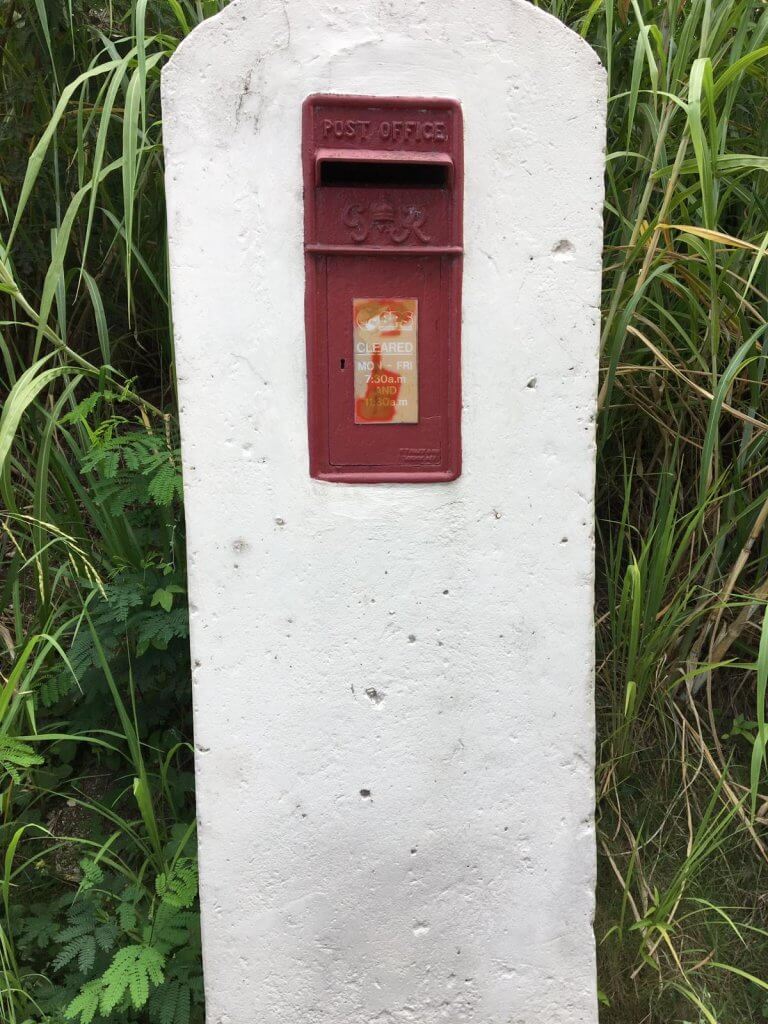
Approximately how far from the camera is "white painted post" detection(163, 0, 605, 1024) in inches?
56.3

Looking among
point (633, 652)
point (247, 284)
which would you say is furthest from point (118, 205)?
point (633, 652)

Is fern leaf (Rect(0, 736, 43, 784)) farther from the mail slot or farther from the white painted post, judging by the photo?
the mail slot

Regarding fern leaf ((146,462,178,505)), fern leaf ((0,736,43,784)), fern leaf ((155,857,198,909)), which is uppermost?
fern leaf ((146,462,178,505))

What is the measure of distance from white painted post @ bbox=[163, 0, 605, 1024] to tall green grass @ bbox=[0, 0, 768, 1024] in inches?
8.8

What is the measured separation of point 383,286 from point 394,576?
0.52 meters

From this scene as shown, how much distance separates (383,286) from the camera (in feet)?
4.80

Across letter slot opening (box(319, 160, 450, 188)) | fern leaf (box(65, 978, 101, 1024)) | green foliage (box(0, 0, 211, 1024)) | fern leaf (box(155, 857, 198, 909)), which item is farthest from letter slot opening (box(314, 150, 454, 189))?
fern leaf (box(65, 978, 101, 1024))

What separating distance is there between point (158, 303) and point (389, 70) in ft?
3.70

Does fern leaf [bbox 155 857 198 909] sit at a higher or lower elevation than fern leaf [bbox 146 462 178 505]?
lower

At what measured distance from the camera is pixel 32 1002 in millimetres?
1649

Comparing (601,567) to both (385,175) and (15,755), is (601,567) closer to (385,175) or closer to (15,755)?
(385,175)

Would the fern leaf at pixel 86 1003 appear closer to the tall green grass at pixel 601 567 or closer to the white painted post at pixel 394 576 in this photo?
the tall green grass at pixel 601 567

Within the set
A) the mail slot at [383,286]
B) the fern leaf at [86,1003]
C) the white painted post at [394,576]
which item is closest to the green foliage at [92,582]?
the fern leaf at [86,1003]

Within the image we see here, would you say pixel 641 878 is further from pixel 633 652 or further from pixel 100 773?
pixel 100 773
